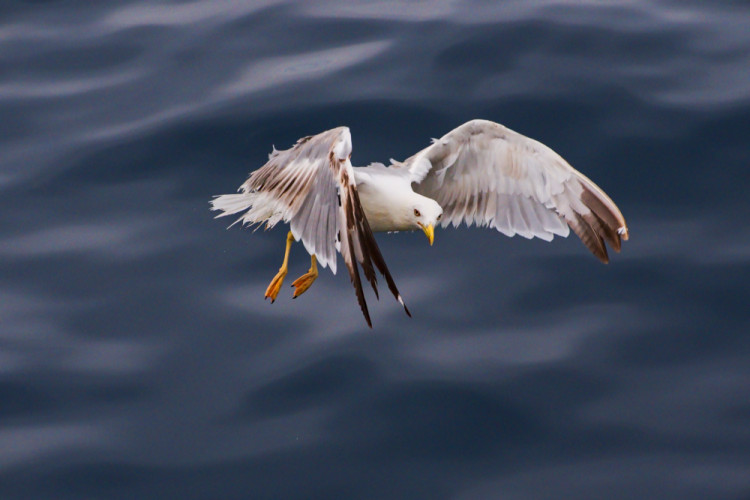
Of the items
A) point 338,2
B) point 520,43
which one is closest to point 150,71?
point 338,2

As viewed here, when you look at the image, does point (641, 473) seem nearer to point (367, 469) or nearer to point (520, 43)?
point (367, 469)

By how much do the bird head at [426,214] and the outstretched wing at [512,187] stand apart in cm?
73

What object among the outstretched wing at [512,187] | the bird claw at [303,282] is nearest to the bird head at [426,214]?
the outstretched wing at [512,187]

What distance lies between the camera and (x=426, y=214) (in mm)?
8570

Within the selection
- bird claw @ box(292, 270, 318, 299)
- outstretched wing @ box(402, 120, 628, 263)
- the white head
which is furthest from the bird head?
bird claw @ box(292, 270, 318, 299)

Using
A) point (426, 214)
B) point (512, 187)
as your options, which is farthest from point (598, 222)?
point (426, 214)

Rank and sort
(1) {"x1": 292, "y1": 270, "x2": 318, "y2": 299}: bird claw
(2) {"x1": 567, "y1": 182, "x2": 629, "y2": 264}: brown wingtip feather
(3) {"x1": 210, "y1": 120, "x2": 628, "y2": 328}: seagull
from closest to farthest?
1. (3) {"x1": 210, "y1": 120, "x2": 628, "y2": 328}: seagull
2. (2) {"x1": 567, "y1": 182, "x2": 629, "y2": 264}: brown wingtip feather
3. (1) {"x1": 292, "y1": 270, "x2": 318, "y2": 299}: bird claw

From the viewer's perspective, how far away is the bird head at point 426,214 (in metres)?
8.55

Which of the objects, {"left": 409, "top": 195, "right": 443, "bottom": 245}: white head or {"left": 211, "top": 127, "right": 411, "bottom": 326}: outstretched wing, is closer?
{"left": 211, "top": 127, "right": 411, "bottom": 326}: outstretched wing

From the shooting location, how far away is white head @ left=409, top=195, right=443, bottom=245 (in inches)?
337

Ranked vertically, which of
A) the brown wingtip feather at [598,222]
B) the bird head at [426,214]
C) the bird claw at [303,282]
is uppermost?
the bird head at [426,214]

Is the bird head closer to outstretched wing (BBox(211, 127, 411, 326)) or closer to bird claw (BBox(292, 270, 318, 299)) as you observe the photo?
outstretched wing (BBox(211, 127, 411, 326))

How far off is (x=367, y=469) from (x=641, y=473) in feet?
7.51

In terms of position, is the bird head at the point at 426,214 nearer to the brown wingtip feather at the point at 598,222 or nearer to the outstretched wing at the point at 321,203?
the outstretched wing at the point at 321,203
